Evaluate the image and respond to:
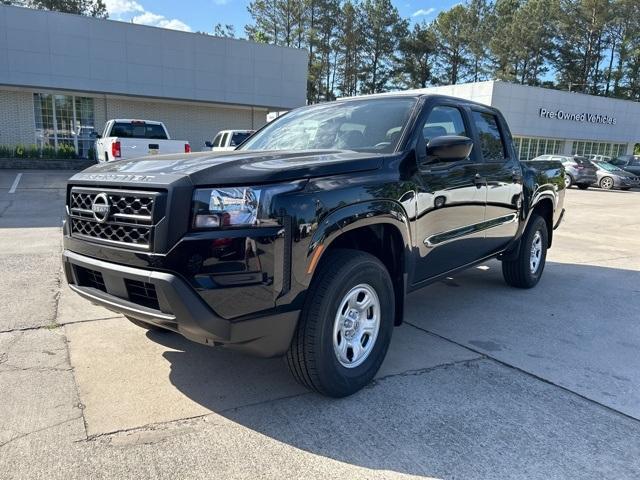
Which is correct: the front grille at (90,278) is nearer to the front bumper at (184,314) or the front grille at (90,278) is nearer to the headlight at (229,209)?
the front bumper at (184,314)

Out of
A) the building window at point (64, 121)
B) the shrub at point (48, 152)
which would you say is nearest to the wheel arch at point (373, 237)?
the shrub at point (48, 152)

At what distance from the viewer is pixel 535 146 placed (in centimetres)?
3606

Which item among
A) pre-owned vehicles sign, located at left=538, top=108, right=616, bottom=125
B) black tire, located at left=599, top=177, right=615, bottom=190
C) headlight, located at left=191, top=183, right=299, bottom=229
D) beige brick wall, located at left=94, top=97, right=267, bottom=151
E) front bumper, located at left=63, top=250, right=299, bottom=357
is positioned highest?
pre-owned vehicles sign, located at left=538, top=108, right=616, bottom=125

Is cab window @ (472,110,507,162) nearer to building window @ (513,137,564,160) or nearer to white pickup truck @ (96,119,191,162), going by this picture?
white pickup truck @ (96,119,191,162)

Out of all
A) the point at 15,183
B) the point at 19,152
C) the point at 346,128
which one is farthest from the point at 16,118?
the point at 346,128

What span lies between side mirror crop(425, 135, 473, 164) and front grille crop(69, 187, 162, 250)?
1939mm

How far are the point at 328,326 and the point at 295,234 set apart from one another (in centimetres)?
62

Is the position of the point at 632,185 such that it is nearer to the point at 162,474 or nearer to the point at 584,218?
the point at 584,218

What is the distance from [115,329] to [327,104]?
2728 millimetres

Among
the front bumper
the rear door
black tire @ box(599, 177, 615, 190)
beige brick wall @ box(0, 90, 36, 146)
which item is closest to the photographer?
the front bumper

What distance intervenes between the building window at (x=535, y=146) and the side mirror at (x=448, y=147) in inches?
1329

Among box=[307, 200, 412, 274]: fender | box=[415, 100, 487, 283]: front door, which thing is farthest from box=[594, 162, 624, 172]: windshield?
box=[307, 200, 412, 274]: fender

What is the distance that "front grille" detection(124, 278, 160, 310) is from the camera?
269cm

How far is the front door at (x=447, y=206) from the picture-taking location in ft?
12.3
